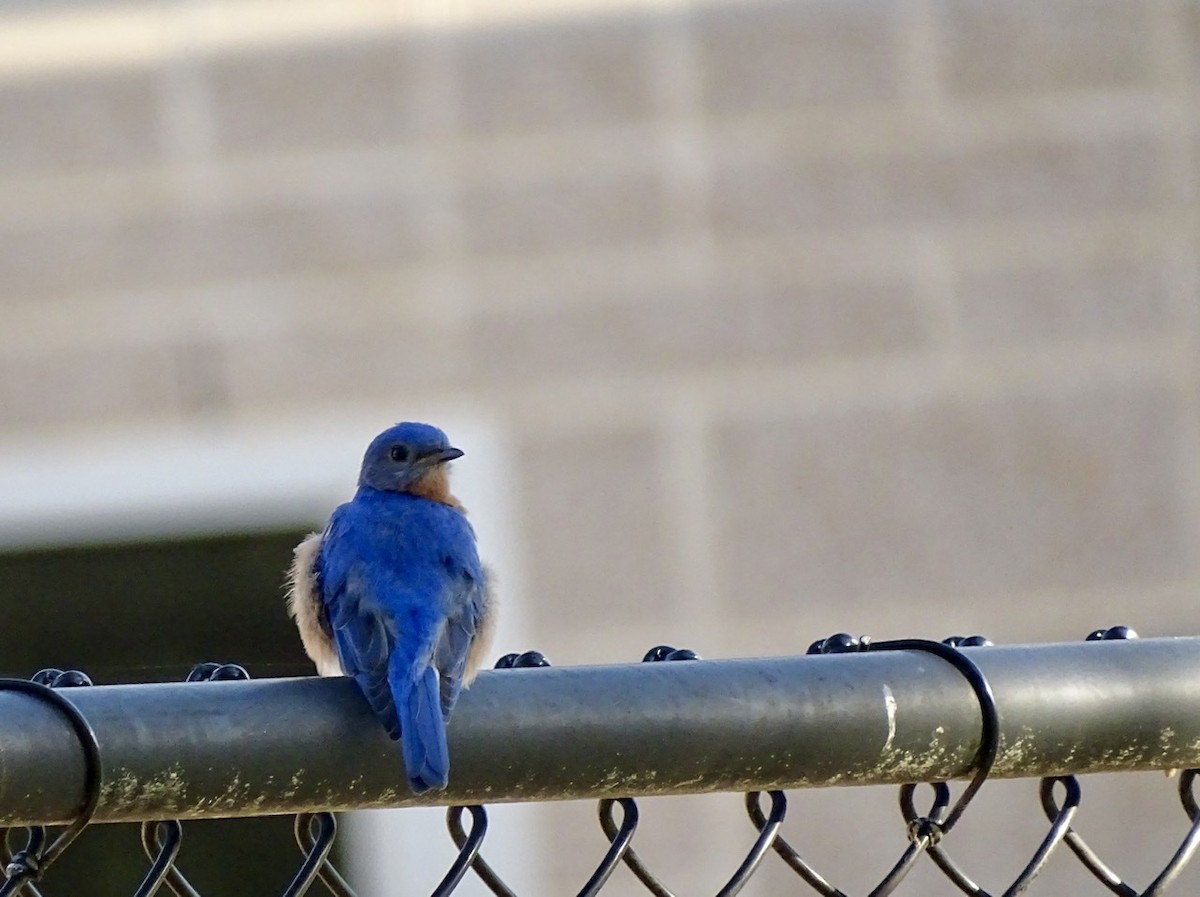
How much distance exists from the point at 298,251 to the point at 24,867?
10.4 feet

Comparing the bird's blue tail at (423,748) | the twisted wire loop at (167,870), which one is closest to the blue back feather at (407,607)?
the bird's blue tail at (423,748)

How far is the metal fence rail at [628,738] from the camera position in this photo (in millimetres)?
1661

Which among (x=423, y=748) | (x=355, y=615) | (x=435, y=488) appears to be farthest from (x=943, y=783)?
(x=435, y=488)

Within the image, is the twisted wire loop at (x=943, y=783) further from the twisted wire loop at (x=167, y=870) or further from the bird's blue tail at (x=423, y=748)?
the twisted wire loop at (x=167, y=870)

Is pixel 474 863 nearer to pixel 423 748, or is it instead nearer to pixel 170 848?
pixel 423 748

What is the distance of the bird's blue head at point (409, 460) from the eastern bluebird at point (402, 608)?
47 millimetres

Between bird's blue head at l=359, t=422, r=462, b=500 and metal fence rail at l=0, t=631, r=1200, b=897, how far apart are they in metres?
1.65

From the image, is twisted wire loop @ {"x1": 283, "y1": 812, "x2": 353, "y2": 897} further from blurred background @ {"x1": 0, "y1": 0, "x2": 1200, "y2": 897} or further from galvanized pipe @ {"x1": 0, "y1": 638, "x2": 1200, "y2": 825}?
blurred background @ {"x1": 0, "y1": 0, "x2": 1200, "y2": 897}

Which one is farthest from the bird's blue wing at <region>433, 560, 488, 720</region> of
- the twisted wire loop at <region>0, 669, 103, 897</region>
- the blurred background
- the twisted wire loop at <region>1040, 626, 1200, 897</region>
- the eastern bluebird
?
the blurred background

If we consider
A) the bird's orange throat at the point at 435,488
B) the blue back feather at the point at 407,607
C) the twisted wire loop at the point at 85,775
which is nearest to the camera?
the twisted wire loop at the point at 85,775

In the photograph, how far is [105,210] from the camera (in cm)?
468

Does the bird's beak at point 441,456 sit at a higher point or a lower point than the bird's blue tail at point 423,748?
higher

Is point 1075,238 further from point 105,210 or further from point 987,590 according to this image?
point 105,210

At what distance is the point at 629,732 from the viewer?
1817mm
